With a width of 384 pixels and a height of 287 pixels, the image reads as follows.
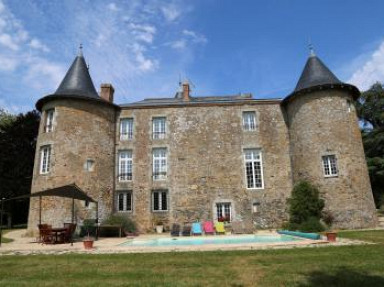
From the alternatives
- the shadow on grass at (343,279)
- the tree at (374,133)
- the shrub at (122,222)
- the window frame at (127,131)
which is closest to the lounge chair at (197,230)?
the shrub at (122,222)

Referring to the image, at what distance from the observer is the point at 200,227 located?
666 inches

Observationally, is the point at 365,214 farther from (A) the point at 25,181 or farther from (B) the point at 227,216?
(A) the point at 25,181

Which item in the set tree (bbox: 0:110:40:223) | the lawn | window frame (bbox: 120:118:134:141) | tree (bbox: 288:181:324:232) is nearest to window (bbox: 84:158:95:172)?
window frame (bbox: 120:118:134:141)

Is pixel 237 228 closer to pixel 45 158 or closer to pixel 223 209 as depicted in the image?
pixel 223 209

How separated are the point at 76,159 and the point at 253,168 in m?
10.1

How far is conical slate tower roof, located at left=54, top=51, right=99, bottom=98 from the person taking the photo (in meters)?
18.8

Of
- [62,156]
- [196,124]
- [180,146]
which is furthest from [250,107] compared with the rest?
[62,156]

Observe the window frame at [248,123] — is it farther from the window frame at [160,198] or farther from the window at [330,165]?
the window frame at [160,198]

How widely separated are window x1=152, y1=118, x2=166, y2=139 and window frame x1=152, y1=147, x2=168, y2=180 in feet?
2.75

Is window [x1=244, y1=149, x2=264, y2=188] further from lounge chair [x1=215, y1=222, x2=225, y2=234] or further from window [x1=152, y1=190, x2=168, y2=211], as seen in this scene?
window [x1=152, y1=190, x2=168, y2=211]

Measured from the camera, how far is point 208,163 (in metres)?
19.5

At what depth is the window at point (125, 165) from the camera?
773 inches

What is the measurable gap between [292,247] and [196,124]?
39.2 feet

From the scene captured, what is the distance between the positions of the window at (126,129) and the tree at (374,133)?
18.1m
